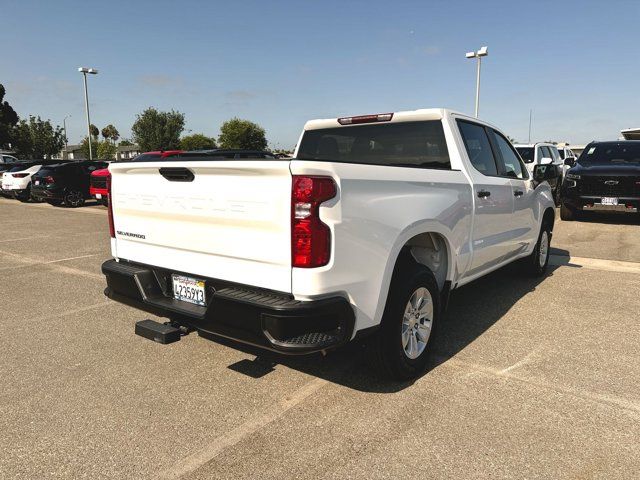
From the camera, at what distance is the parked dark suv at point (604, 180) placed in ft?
33.9

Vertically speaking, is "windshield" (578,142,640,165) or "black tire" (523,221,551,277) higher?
"windshield" (578,142,640,165)

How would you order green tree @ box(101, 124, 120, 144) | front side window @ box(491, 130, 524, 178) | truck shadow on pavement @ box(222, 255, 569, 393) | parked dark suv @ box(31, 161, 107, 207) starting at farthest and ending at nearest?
green tree @ box(101, 124, 120, 144) → parked dark suv @ box(31, 161, 107, 207) → front side window @ box(491, 130, 524, 178) → truck shadow on pavement @ box(222, 255, 569, 393)

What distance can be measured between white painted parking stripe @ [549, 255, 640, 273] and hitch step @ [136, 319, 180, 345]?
5894mm

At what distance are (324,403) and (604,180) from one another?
32.7 ft

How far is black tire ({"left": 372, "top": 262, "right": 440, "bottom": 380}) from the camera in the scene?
3.04m

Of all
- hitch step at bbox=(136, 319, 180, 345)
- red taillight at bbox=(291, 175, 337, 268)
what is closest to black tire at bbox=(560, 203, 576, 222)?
red taillight at bbox=(291, 175, 337, 268)

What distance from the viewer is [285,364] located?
362 cm

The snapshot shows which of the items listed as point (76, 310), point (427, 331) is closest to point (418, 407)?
point (427, 331)

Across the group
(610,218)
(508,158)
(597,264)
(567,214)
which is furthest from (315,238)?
(610,218)

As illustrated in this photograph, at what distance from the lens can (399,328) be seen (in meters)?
3.08

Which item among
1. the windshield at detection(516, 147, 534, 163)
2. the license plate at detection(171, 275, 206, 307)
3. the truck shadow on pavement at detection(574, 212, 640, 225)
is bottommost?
the truck shadow on pavement at detection(574, 212, 640, 225)

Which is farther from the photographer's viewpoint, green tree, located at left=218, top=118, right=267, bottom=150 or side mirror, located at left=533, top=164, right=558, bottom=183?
green tree, located at left=218, top=118, right=267, bottom=150

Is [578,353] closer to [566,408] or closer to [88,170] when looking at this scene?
[566,408]

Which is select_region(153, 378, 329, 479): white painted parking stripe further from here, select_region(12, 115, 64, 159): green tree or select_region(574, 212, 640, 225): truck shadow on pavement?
select_region(12, 115, 64, 159): green tree
